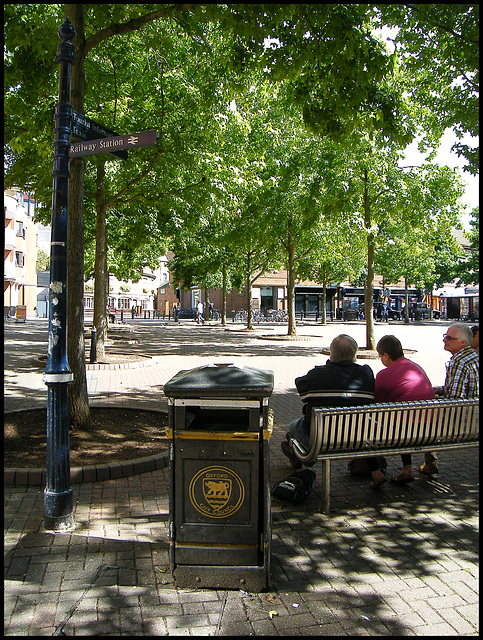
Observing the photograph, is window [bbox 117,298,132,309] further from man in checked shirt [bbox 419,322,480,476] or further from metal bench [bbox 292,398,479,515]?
metal bench [bbox 292,398,479,515]

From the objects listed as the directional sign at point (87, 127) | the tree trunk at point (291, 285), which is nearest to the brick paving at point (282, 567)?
the directional sign at point (87, 127)

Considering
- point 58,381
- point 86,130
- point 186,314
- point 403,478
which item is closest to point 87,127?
point 86,130

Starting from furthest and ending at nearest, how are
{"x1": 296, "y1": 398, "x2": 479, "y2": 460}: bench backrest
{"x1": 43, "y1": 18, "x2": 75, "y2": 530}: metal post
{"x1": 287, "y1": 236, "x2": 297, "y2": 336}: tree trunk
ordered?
{"x1": 287, "y1": 236, "x2": 297, "y2": 336}: tree trunk < {"x1": 296, "y1": 398, "x2": 479, "y2": 460}: bench backrest < {"x1": 43, "y1": 18, "x2": 75, "y2": 530}: metal post

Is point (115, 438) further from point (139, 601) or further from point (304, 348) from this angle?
point (304, 348)

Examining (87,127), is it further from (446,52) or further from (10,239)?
(10,239)

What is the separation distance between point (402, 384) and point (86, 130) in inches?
138

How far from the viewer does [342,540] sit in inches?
153

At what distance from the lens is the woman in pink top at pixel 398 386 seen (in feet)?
16.3

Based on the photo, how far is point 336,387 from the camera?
4555 mm

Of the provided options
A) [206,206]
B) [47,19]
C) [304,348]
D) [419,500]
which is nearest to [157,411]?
[419,500]

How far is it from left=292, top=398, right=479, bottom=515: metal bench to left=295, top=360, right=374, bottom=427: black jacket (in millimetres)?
186

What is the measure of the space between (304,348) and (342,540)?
15879 millimetres

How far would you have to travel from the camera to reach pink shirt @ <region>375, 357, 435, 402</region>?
16.4 ft

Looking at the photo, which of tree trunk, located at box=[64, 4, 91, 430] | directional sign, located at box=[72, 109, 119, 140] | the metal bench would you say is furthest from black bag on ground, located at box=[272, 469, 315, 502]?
directional sign, located at box=[72, 109, 119, 140]
